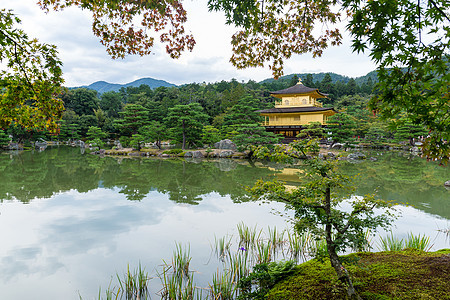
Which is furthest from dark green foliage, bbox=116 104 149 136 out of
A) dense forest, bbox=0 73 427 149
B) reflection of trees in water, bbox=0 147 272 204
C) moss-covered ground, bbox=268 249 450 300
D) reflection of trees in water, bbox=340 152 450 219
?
moss-covered ground, bbox=268 249 450 300

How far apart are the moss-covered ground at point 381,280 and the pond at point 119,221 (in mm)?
861

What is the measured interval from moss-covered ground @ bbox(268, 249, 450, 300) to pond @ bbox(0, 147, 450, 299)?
86 cm

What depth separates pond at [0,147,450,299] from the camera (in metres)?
2.97

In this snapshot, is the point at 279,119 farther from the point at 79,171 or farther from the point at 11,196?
the point at 11,196

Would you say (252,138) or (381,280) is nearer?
(381,280)

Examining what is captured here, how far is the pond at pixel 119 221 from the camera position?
2.97 m

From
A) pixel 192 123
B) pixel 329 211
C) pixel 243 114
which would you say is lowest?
pixel 329 211

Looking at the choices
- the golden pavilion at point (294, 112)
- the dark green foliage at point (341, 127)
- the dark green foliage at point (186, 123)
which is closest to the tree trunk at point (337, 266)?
the dark green foliage at point (186, 123)

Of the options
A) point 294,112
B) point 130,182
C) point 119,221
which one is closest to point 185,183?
point 130,182

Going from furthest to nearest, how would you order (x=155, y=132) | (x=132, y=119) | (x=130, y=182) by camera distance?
(x=132, y=119), (x=155, y=132), (x=130, y=182)

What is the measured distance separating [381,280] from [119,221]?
175 inches

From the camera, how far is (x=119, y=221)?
4.80 m

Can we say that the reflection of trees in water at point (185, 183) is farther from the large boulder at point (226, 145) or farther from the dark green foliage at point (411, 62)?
the large boulder at point (226, 145)

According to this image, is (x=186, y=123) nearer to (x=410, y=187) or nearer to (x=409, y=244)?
(x=410, y=187)
